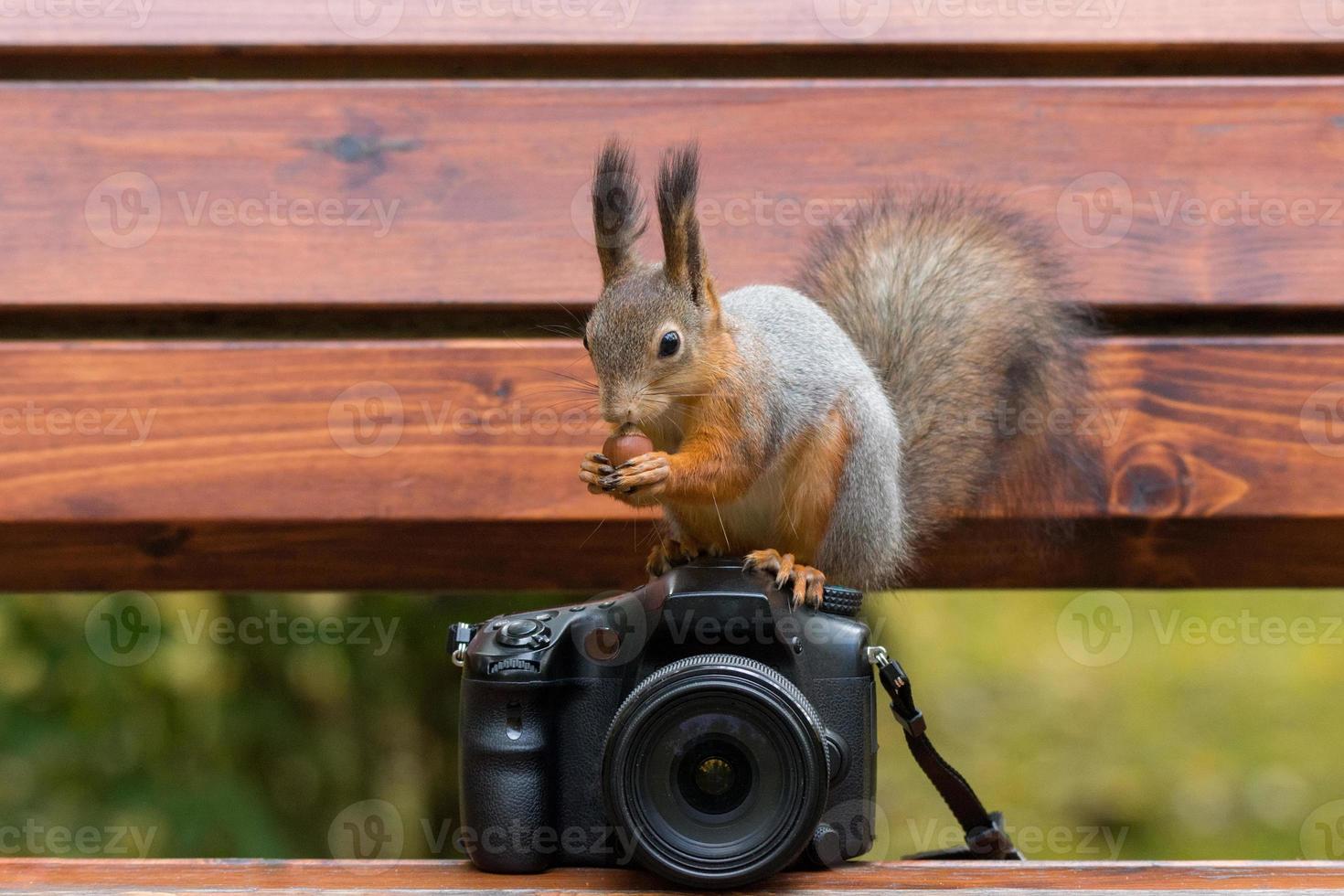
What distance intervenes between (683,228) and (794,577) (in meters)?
0.28

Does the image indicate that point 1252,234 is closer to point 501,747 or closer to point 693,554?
point 693,554

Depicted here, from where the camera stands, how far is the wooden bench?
1155 millimetres

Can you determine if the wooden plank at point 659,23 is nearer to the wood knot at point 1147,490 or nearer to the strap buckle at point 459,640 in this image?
the wood knot at point 1147,490

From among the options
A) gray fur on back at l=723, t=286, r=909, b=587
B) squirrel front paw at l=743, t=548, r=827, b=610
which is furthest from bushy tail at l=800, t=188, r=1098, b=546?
squirrel front paw at l=743, t=548, r=827, b=610

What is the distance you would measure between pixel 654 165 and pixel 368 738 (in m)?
0.81

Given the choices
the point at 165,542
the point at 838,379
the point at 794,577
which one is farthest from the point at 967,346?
the point at 165,542

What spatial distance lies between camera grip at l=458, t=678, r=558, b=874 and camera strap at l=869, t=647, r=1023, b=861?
0.28 m

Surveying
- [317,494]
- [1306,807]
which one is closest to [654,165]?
[317,494]

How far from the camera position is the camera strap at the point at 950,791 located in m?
0.93

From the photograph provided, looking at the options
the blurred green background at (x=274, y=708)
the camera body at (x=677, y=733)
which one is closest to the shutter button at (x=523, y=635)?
the camera body at (x=677, y=733)

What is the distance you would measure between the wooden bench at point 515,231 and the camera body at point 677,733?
29cm

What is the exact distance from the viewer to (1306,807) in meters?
1.81

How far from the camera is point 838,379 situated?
935mm

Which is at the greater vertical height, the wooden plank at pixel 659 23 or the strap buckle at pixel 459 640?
the wooden plank at pixel 659 23
